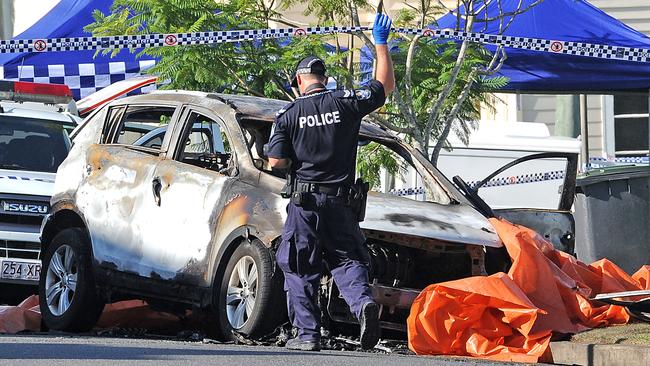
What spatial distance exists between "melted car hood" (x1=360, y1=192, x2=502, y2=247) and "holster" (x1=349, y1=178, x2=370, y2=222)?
0.39m

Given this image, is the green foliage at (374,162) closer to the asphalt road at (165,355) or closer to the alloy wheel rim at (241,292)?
the alloy wheel rim at (241,292)

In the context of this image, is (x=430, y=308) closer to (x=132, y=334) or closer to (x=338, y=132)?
(x=338, y=132)

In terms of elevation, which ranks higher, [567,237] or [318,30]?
[318,30]

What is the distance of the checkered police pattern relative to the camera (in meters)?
16.3

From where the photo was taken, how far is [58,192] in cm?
959

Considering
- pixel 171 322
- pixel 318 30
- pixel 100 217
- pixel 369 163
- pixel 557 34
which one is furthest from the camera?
pixel 557 34

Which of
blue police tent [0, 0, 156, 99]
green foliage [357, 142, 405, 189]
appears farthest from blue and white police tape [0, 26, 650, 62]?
blue police tent [0, 0, 156, 99]

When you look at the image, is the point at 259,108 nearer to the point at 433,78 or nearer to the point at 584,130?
the point at 433,78

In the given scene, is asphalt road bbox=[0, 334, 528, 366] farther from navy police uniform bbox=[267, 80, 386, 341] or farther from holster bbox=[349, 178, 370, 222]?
holster bbox=[349, 178, 370, 222]

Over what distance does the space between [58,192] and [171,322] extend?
3.96 feet

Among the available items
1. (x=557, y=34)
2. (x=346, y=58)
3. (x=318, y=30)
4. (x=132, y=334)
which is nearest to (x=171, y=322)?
(x=132, y=334)

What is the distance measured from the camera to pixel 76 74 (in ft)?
54.3

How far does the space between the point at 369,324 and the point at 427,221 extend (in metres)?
1.08

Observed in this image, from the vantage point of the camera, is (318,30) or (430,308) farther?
(318,30)
